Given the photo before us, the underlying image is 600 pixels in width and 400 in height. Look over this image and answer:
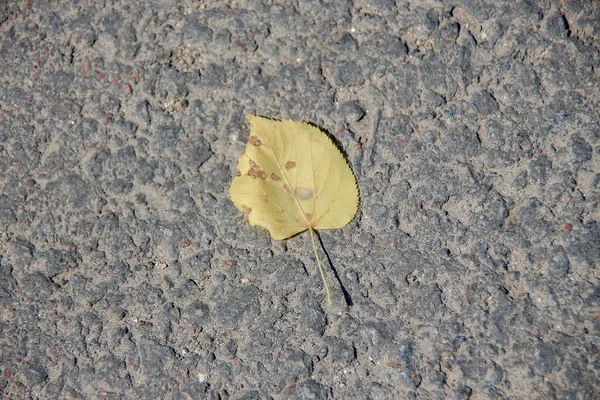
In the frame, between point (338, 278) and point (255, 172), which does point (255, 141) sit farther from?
point (338, 278)

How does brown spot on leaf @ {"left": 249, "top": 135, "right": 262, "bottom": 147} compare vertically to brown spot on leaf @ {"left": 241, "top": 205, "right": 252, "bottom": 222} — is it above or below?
above

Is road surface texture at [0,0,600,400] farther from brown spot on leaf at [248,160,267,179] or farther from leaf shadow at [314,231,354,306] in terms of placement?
brown spot on leaf at [248,160,267,179]

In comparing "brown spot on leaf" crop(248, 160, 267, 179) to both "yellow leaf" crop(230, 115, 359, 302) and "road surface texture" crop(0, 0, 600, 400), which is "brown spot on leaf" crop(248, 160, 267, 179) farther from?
"road surface texture" crop(0, 0, 600, 400)

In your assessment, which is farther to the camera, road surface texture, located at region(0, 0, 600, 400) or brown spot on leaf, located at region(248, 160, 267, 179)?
brown spot on leaf, located at region(248, 160, 267, 179)

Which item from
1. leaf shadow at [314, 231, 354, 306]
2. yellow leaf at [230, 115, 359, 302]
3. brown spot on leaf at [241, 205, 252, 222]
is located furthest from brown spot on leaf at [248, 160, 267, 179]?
leaf shadow at [314, 231, 354, 306]

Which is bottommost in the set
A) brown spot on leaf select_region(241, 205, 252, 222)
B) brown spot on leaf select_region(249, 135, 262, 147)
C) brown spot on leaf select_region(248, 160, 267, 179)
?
brown spot on leaf select_region(241, 205, 252, 222)

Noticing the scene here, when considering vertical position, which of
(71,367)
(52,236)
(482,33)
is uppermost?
(482,33)

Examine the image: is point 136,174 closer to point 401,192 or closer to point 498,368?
point 401,192

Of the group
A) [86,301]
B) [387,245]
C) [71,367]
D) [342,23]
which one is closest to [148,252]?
[86,301]
